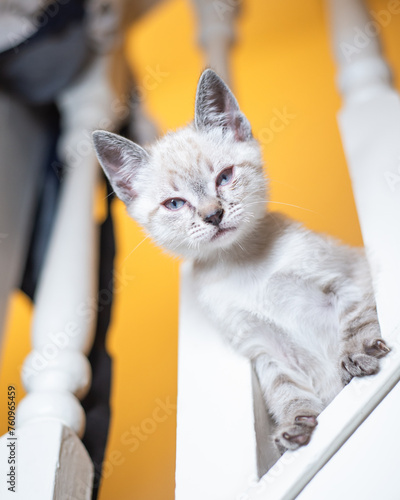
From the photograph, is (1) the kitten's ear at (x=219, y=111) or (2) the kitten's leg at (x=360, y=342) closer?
(2) the kitten's leg at (x=360, y=342)

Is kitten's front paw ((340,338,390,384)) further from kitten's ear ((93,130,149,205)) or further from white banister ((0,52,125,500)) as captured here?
kitten's ear ((93,130,149,205))

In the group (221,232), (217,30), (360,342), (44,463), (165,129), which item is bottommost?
(44,463)

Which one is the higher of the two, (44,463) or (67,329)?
(67,329)

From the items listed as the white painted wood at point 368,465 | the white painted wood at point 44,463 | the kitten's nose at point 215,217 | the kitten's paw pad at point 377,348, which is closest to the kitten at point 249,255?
the kitten's nose at point 215,217

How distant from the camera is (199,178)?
0.92m

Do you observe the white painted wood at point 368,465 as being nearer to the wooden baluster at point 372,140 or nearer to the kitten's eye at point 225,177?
the wooden baluster at point 372,140

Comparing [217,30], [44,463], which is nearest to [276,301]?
[44,463]

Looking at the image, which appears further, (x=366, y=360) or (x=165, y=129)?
(x=165, y=129)

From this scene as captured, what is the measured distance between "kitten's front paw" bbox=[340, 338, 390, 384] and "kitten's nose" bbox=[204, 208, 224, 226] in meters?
0.30

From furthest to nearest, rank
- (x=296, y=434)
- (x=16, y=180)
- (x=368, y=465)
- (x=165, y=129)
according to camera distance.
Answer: (x=165, y=129)
(x=16, y=180)
(x=296, y=434)
(x=368, y=465)

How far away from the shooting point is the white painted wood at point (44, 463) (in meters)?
0.76

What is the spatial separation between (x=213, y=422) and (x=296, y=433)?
0.44 ft

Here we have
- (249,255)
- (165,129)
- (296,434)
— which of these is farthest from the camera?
(165,129)

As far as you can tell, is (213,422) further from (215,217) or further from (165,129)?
(165,129)
